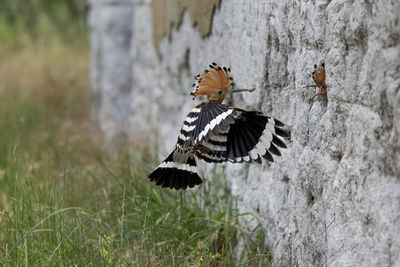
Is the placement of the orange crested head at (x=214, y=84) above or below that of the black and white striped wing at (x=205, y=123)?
above

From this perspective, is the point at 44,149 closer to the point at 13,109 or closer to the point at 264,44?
the point at 13,109

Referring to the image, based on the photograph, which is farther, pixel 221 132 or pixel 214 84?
pixel 214 84

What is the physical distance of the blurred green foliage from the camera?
8.16 m

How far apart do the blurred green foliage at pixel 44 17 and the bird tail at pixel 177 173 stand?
6.66 m

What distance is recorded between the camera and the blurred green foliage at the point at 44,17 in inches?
321

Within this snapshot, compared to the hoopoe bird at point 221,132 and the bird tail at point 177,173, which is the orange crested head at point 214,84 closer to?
the hoopoe bird at point 221,132

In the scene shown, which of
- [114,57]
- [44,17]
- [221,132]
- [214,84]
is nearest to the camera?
[221,132]

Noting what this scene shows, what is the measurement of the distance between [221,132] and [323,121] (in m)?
0.27

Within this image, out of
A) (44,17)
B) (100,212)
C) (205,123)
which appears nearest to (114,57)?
(100,212)

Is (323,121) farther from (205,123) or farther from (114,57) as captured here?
(114,57)

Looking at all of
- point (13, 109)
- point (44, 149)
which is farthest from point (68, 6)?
point (44, 149)

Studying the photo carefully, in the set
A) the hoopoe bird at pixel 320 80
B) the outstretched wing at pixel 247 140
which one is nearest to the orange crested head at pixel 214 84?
the outstretched wing at pixel 247 140

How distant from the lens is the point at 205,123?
1.50m

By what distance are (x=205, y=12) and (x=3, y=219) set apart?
1.32 meters
